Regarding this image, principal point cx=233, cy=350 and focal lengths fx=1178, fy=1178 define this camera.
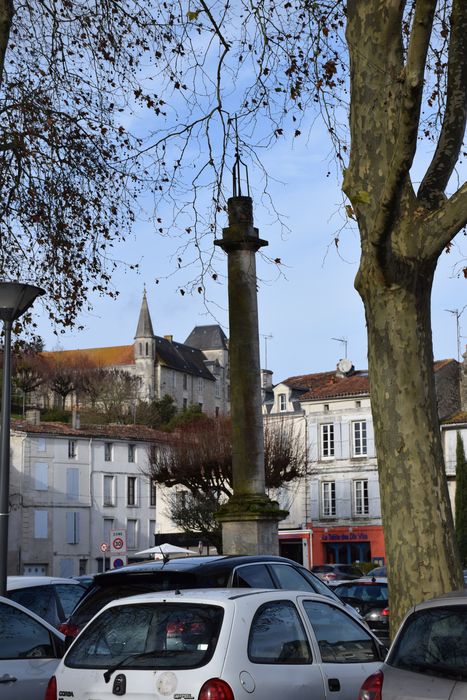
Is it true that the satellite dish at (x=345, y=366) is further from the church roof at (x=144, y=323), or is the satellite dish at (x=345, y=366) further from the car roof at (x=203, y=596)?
the church roof at (x=144, y=323)

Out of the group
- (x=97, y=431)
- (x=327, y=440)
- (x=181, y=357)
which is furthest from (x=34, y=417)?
(x=181, y=357)

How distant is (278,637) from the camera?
815 centimetres

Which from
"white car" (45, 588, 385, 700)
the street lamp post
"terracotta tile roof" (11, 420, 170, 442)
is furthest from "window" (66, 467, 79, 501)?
"white car" (45, 588, 385, 700)

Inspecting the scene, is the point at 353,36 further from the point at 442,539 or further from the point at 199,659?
the point at 199,659

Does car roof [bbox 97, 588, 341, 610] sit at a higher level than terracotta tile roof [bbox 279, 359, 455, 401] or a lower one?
lower

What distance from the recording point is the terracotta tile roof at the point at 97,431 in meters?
77.2

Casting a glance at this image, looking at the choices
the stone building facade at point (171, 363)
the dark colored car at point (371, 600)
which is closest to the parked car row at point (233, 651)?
the dark colored car at point (371, 600)

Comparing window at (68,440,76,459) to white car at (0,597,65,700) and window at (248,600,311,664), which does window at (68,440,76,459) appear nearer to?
white car at (0,597,65,700)

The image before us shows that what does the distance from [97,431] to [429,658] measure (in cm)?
7608

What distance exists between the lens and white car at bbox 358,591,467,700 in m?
6.71

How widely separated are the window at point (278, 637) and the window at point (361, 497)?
6210 centimetres

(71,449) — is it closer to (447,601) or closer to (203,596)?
(203,596)

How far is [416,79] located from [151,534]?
2968 inches

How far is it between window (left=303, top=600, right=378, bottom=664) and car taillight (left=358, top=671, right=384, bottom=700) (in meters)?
1.40
